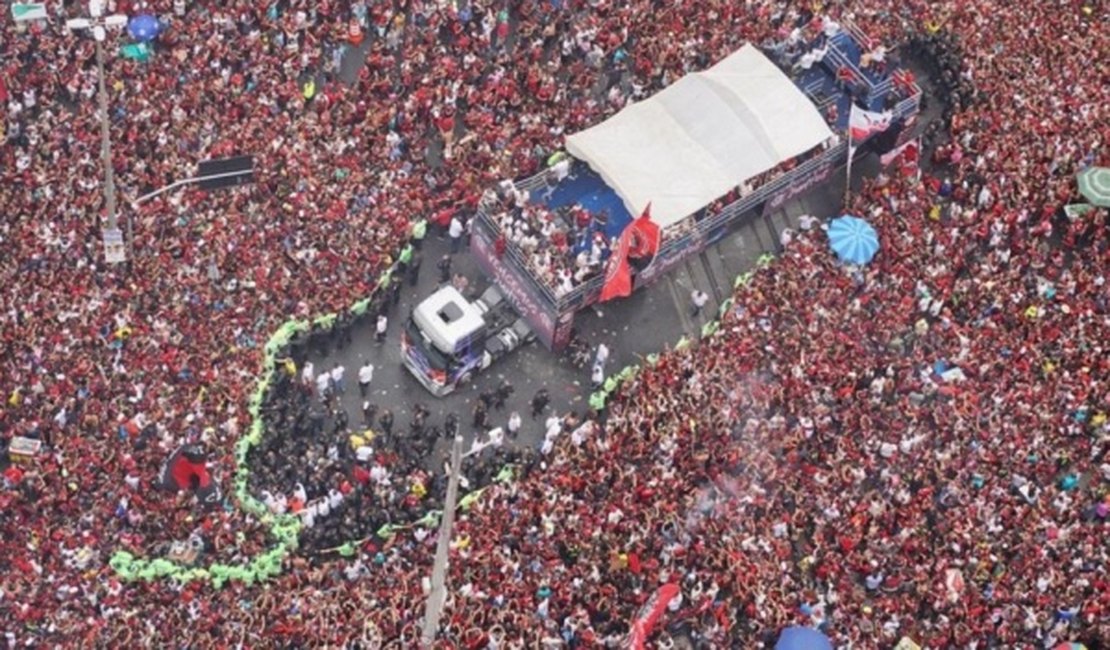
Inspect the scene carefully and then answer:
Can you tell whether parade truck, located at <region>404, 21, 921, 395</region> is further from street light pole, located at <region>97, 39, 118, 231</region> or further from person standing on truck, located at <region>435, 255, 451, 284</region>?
street light pole, located at <region>97, 39, 118, 231</region>

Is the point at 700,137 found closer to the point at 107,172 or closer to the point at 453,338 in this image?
the point at 453,338

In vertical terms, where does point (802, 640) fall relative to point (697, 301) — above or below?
below

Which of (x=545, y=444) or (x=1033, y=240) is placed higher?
(x=545, y=444)

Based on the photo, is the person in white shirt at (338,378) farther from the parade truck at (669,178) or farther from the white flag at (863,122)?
the white flag at (863,122)

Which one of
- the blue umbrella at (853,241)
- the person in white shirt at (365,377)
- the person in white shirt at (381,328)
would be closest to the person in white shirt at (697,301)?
the blue umbrella at (853,241)

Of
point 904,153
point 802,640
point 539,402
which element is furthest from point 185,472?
point 904,153

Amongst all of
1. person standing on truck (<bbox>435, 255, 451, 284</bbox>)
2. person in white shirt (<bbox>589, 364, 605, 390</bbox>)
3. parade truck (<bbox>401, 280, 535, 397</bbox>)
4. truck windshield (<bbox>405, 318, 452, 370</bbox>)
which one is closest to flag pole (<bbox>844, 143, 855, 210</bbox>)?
person in white shirt (<bbox>589, 364, 605, 390</bbox>)

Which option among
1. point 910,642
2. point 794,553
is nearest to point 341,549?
point 794,553

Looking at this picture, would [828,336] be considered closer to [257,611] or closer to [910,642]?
[910,642]
